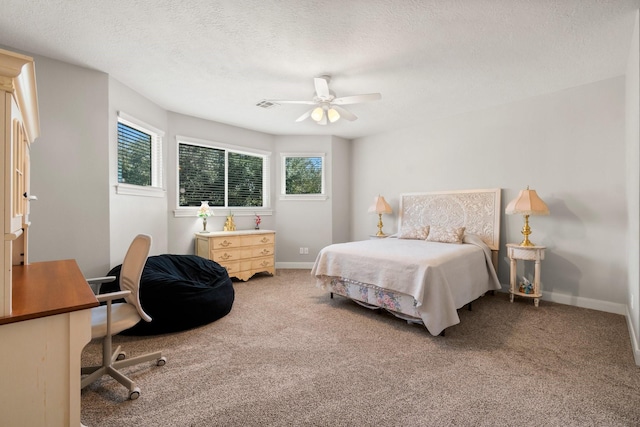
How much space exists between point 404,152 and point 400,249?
2.38m

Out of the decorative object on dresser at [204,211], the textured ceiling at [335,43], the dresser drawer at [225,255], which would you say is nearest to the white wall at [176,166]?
the decorative object on dresser at [204,211]

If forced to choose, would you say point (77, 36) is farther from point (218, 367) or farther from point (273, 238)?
point (273, 238)

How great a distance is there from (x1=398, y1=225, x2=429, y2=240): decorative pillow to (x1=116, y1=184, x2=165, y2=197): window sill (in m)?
3.59

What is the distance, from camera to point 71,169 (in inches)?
119

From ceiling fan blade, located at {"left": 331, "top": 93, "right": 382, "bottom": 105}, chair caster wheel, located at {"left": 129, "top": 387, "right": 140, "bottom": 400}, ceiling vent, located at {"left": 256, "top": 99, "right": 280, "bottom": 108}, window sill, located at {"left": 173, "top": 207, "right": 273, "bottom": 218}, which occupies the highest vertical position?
ceiling vent, located at {"left": 256, "top": 99, "right": 280, "bottom": 108}

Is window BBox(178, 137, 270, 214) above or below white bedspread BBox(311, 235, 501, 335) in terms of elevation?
above

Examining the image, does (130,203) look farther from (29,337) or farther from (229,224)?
(29,337)

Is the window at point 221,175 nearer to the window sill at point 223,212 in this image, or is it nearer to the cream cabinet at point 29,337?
the window sill at point 223,212

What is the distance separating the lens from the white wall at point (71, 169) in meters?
2.84

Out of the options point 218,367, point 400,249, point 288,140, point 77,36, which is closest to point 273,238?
point 288,140

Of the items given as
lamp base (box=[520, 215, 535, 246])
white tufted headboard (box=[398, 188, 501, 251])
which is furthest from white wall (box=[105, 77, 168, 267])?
lamp base (box=[520, 215, 535, 246])

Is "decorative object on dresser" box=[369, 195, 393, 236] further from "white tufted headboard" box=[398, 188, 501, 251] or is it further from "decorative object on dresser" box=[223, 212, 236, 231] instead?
A: "decorative object on dresser" box=[223, 212, 236, 231]

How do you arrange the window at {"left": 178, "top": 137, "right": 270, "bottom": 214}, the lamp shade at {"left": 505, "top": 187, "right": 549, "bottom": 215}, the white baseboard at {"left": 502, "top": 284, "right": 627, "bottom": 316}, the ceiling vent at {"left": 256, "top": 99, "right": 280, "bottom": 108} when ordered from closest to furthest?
the white baseboard at {"left": 502, "top": 284, "right": 627, "bottom": 316} → the lamp shade at {"left": 505, "top": 187, "right": 549, "bottom": 215} → the ceiling vent at {"left": 256, "top": 99, "right": 280, "bottom": 108} → the window at {"left": 178, "top": 137, "right": 270, "bottom": 214}

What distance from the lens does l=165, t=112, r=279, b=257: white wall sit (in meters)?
4.50
